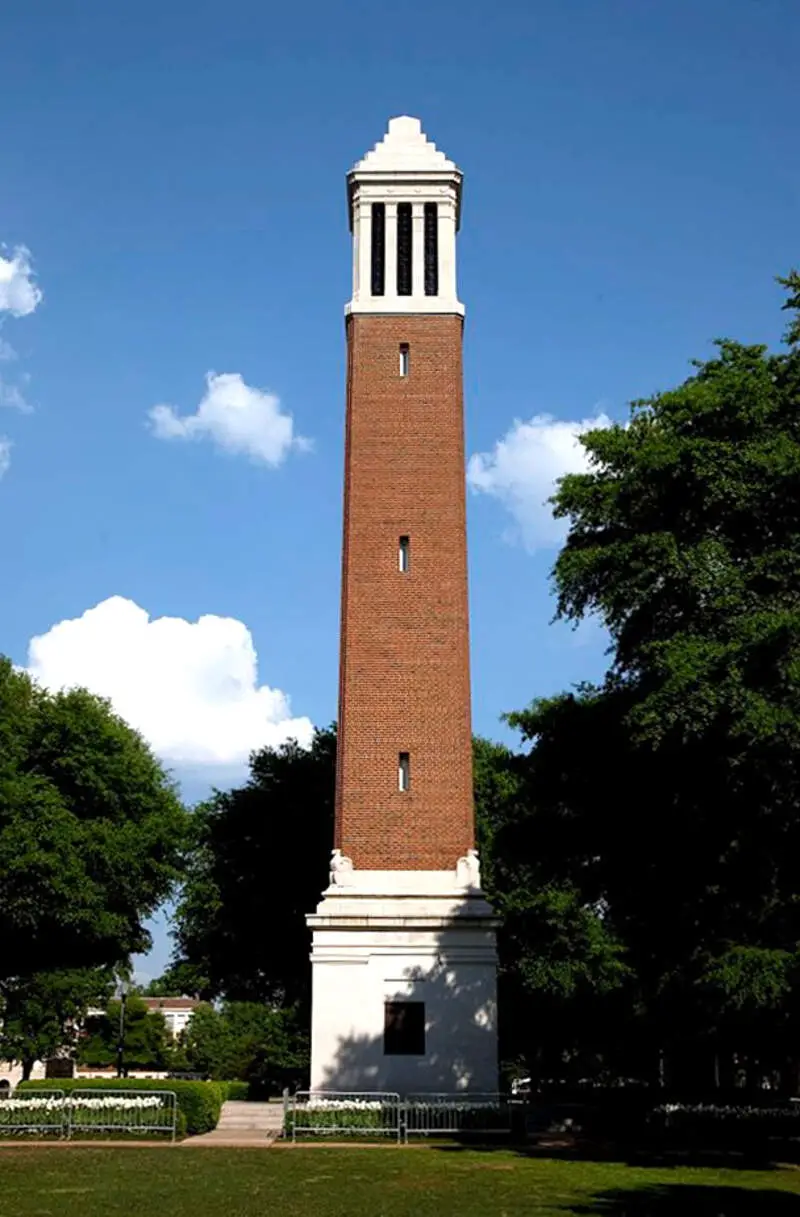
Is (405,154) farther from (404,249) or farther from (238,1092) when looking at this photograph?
(238,1092)

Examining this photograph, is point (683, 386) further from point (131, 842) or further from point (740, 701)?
point (131, 842)

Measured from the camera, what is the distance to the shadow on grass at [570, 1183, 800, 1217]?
15883 mm

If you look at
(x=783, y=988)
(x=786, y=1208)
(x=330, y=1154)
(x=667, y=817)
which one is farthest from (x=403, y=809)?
(x=786, y=1208)

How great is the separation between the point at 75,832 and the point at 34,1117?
15823 mm

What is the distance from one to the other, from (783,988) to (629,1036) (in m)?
26.2

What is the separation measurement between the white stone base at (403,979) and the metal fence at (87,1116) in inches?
137

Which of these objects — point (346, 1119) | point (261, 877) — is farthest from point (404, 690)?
point (261, 877)

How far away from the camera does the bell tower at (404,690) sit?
30.2 metres

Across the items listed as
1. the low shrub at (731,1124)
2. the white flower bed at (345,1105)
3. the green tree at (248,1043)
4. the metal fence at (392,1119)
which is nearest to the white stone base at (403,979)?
the white flower bed at (345,1105)

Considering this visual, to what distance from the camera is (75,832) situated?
43438 mm

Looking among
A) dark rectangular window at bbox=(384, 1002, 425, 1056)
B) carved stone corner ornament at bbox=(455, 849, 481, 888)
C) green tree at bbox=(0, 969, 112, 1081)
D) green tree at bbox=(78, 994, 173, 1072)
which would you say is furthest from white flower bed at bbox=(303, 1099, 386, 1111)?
green tree at bbox=(78, 994, 173, 1072)

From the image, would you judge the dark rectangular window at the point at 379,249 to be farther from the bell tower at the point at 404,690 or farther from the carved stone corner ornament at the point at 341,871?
the carved stone corner ornament at the point at 341,871

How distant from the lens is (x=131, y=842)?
149ft

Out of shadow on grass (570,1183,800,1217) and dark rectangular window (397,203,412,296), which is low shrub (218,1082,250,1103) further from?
shadow on grass (570,1183,800,1217)
